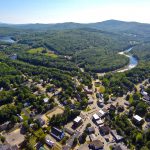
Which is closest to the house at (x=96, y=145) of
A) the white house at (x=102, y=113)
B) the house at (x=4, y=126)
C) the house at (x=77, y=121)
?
the house at (x=77, y=121)

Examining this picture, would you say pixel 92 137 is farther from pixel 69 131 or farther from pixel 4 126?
pixel 4 126

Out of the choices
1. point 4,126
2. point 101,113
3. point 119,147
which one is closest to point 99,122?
point 101,113

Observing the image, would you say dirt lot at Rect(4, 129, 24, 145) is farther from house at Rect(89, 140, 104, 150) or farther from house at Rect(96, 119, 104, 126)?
house at Rect(96, 119, 104, 126)

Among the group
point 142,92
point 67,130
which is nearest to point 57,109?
point 67,130

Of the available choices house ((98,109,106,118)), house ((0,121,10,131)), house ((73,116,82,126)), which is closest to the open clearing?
house ((73,116,82,126))

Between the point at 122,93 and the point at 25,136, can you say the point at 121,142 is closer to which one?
the point at 25,136
